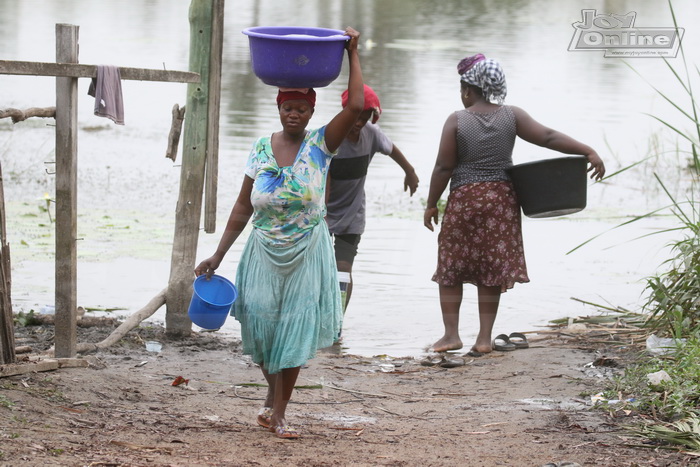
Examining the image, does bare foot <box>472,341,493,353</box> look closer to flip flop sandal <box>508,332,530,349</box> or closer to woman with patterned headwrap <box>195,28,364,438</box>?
flip flop sandal <box>508,332,530,349</box>

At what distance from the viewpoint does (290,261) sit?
4.19 metres

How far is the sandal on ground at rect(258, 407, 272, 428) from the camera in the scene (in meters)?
4.33

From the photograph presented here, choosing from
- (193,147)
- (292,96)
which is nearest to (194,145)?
(193,147)

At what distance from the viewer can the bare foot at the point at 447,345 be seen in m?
6.16

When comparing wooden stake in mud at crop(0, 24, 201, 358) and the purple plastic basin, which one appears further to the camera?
wooden stake in mud at crop(0, 24, 201, 358)

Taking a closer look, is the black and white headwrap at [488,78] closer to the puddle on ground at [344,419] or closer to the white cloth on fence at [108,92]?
the white cloth on fence at [108,92]

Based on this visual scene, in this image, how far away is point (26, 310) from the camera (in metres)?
6.57

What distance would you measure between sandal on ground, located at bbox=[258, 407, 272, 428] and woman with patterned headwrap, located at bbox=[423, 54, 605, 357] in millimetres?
1938

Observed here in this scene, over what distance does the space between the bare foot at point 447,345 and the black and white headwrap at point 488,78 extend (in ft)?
4.80

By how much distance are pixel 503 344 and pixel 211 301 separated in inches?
95.2

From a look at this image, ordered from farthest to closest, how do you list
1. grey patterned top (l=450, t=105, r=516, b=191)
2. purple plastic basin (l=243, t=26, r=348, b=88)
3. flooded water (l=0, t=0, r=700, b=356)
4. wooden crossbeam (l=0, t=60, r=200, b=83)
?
1. flooded water (l=0, t=0, r=700, b=356)
2. grey patterned top (l=450, t=105, r=516, b=191)
3. wooden crossbeam (l=0, t=60, r=200, b=83)
4. purple plastic basin (l=243, t=26, r=348, b=88)

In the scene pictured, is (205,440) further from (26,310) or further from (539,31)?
(539,31)

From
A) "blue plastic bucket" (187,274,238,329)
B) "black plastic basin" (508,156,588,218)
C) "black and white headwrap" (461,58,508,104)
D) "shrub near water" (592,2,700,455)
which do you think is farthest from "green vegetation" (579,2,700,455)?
"blue plastic bucket" (187,274,238,329)

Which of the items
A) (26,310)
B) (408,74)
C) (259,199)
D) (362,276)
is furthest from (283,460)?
(408,74)
